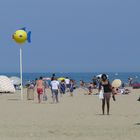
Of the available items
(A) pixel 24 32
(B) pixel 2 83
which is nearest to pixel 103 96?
(A) pixel 24 32

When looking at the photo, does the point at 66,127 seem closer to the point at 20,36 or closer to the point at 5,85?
the point at 20,36

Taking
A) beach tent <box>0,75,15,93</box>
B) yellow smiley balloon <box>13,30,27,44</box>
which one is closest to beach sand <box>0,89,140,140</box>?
yellow smiley balloon <box>13,30,27,44</box>

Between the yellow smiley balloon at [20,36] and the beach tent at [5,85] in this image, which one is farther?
the beach tent at [5,85]

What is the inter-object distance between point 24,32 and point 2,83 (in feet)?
39.0

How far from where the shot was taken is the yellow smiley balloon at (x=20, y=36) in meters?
28.0

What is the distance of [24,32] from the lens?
28.2 m

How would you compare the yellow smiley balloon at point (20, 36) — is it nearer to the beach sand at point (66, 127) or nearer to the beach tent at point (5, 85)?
the beach sand at point (66, 127)

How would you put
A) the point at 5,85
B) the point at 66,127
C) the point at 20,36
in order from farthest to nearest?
the point at 5,85, the point at 20,36, the point at 66,127

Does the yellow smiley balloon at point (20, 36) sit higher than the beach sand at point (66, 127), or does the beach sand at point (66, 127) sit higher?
the yellow smiley balloon at point (20, 36)

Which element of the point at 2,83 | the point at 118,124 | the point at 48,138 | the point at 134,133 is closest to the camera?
the point at 48,138

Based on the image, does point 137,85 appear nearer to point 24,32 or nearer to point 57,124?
point 24,32

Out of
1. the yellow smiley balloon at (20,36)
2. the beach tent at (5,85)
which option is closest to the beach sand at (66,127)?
the yellow smiley balloon at (20,36)

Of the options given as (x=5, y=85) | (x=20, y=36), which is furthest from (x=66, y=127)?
(x=5, y=85)

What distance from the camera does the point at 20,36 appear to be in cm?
2798
